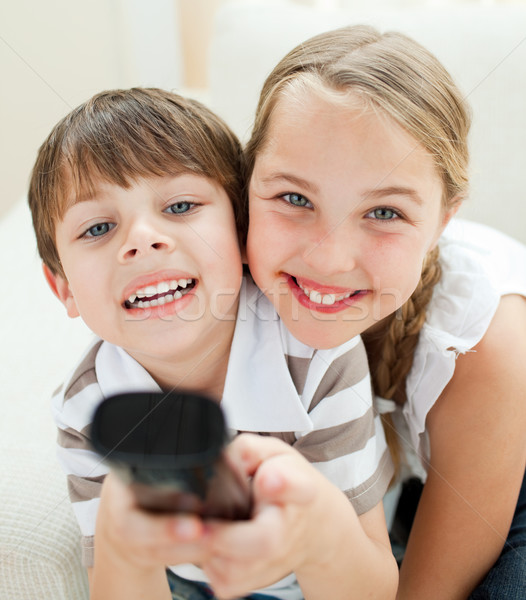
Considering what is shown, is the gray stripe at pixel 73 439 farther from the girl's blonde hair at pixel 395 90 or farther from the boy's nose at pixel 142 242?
the girl's blonde hair at pixel 395 90

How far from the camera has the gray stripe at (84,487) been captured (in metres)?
0.80

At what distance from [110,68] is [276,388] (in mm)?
1745

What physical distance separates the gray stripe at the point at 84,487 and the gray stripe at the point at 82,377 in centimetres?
11

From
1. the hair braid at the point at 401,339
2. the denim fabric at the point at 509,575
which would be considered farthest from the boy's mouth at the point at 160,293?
the denim fabric at the point at 509,575

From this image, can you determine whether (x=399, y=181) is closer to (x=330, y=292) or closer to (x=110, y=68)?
(x=330, y=292)

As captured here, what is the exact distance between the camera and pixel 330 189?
713 millimetres

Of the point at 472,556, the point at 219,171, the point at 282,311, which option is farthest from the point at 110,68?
the point at 472,556

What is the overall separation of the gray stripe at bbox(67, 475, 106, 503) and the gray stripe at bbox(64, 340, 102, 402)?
0.37ft

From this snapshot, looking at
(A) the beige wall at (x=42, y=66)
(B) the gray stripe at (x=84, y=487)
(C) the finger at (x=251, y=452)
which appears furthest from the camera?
(A) the beige wall at (x=42, y=66)

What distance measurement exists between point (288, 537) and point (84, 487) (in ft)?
1.35

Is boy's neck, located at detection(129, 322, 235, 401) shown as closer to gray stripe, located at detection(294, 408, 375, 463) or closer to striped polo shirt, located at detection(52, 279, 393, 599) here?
striped polo shirt, located at detection(52, 279, 393, 599)

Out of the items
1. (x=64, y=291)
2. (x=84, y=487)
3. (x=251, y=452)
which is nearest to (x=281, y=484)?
(x=251, y=452)

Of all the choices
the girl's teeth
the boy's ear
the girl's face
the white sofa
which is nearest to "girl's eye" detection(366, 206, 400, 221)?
the girl's face

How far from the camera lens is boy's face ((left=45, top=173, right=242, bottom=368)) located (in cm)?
73
